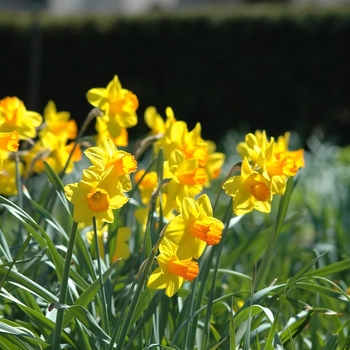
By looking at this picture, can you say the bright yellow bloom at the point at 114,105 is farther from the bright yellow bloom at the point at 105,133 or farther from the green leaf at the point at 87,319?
the green leaf at the point at 87,319

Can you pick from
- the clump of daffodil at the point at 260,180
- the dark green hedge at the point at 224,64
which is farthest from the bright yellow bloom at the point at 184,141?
the dark green hedge at the point at 224,64

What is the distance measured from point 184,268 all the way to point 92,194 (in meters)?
0.21

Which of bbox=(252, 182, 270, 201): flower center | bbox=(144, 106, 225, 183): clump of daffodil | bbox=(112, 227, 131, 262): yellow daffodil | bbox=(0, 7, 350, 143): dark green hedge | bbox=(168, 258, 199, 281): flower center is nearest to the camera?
bbox=(168, 258, 199, 281): flower center

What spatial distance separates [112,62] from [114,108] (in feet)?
25.1

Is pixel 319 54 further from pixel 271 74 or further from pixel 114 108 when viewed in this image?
pixel 114 108

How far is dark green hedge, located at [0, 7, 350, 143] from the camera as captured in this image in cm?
863

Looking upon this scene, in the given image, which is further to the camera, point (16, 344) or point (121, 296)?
point (121, 296)

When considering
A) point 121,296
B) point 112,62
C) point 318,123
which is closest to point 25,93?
point 112,62

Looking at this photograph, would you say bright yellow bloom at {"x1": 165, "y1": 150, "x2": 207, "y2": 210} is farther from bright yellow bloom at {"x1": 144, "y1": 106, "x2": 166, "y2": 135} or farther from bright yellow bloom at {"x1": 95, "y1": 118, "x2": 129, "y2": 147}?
bright yellow bloom at {"x1": 144, "y1": 106, "x2": 166, "y2": 135}

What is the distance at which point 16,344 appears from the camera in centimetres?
136

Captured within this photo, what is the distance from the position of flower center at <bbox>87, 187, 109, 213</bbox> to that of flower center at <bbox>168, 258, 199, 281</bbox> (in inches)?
6.3

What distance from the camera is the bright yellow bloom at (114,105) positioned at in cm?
183

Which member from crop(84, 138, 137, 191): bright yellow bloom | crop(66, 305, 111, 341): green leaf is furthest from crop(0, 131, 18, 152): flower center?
crop(66, 305, 111, 341): green leaf

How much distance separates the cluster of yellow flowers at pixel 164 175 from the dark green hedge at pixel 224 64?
645cm
